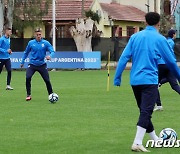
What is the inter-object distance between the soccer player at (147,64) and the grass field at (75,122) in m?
0.51

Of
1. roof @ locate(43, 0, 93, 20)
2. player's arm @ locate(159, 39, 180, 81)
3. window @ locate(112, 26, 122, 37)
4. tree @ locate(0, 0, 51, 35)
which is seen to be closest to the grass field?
player's arm @ locate(159, 39, 180, 81)

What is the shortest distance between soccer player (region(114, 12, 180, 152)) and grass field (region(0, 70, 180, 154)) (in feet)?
1.68

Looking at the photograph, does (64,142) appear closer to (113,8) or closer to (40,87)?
(40,87)

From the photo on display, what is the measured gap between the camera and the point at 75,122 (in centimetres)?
1372

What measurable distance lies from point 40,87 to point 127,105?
8157 mm

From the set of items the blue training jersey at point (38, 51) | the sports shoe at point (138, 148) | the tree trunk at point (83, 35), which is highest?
the blue training jersey at point (38, 51)

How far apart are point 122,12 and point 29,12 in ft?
44.5

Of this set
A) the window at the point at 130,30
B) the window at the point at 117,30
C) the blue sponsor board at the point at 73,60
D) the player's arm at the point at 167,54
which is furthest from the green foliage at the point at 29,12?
the player's arm at the point at 167,54

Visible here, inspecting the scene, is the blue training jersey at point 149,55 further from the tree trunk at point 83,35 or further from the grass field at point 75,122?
the tree trunk at point 83,35

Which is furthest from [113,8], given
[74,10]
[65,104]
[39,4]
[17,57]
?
[65,104]

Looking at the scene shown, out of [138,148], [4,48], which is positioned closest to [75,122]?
[138,148]

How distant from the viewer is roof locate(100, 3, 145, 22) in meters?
64.6

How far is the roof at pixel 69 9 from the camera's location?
61.8 m

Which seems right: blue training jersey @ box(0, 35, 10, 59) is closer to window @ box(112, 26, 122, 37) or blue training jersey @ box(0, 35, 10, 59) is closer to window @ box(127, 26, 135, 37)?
window @ box(112, 26, 122, 37)
